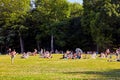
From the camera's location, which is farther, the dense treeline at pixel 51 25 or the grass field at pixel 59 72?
the dense treeline at pixel 51 25

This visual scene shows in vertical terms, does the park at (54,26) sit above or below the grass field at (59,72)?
above

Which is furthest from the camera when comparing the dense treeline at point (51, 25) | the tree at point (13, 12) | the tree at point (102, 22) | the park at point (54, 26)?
the tree at point (13, 12)

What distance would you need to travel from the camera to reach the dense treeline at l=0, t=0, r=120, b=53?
94312 millimetres

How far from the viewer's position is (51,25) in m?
104

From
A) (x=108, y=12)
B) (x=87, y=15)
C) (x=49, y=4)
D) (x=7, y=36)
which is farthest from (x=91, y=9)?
(x=7, y=36)

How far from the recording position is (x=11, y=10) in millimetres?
114062

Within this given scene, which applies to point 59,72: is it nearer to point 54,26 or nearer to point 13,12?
point 54,26

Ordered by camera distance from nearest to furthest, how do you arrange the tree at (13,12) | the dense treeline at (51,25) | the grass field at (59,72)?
the grass field at (59,72)
the dense treeline at (51,25)
the tree at (13,12)

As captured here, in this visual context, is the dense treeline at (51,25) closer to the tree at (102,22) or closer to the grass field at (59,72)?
the tree at (102,22)

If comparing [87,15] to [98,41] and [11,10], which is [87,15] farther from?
[11,10]

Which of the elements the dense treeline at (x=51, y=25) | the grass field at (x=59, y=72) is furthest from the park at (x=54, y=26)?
the grass field at (x=59, y=72)

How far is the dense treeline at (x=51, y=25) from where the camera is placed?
94312mm

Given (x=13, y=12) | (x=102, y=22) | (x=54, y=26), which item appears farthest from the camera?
(x=13, y=12)

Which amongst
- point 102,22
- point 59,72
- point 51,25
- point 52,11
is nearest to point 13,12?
point 52,11
